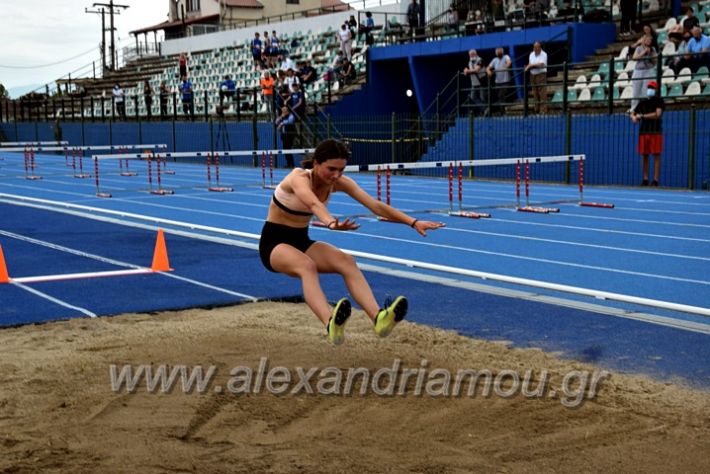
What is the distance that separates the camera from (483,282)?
9586 mm

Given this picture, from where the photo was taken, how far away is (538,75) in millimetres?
24844

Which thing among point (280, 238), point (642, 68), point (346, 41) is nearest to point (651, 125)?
point (642, 68)

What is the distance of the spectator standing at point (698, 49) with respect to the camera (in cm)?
2136

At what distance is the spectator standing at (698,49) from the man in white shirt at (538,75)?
3.87 metres

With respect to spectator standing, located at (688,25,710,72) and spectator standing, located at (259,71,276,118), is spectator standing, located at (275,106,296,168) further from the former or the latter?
spectator standing, located at (688,25,710,72)

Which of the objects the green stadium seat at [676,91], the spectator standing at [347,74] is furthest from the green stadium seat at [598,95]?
the spectator standing at [347,74]

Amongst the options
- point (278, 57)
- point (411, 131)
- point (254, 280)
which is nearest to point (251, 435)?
A: point (254, 280)

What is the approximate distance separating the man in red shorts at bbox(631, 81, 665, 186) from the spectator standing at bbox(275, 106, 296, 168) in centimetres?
1261

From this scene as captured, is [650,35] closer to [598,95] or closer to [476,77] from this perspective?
[598,95]

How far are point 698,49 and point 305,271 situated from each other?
1791 cm

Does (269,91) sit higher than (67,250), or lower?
higher

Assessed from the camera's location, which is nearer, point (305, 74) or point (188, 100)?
point (305, 74)

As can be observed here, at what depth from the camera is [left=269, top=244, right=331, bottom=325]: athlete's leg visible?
19.9 ft

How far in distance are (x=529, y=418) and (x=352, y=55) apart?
31819 millimetres
